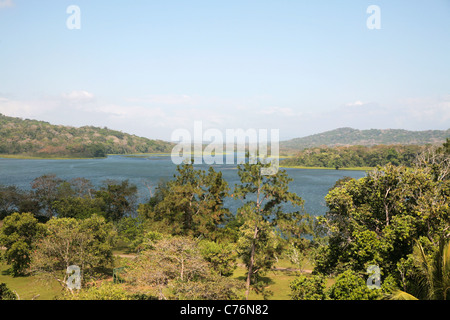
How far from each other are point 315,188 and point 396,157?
4237cm

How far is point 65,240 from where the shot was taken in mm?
17281

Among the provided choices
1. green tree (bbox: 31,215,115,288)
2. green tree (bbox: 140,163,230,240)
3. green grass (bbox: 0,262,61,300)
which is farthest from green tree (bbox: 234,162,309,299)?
green grass (bbox: 0,262,61,300)

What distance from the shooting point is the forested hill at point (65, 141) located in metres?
119

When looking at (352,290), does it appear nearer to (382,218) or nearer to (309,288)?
(309,288)

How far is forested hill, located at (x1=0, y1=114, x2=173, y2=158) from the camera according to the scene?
390 ft

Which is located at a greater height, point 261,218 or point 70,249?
point 261,218

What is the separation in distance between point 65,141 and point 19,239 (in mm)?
125359

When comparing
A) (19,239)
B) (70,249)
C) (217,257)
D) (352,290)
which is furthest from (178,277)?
(19,239)

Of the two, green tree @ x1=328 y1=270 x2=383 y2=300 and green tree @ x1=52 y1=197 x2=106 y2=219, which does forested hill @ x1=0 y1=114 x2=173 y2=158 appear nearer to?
green tree @ x1=52 y1=197 x2=106 y2=219

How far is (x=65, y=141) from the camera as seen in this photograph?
133m

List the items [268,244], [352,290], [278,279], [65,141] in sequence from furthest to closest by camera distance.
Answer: [65,141] < [278,279] < [268,244] < [352,290]

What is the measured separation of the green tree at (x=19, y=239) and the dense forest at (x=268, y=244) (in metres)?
0.06
